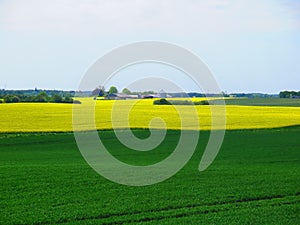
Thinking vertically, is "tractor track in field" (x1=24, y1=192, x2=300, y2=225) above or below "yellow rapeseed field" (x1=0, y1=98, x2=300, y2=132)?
below

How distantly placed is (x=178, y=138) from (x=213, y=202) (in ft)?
62.0

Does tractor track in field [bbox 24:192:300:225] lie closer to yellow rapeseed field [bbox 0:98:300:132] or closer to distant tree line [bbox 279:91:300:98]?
yellow rapeseed field [bbox 0:98:300:132]

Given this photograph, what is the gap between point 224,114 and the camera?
44.5 m

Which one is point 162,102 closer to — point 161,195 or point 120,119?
point 120,119

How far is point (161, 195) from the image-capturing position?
11.6 metres

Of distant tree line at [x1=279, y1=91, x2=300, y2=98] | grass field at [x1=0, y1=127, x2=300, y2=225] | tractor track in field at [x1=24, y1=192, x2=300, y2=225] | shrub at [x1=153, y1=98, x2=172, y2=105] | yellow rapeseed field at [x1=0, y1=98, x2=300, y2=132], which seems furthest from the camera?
distant tree line at [x1=279, y1=91, x2=300, y2=98]

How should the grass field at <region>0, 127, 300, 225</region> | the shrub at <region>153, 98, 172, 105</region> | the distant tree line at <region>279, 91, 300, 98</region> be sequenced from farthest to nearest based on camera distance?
the distant tree line at <region>279, 91, 300, 98</region> < the shrub at <region>153, 98, 172, 105</region> < the grass field at <region>0, 127, 300, 225</region>

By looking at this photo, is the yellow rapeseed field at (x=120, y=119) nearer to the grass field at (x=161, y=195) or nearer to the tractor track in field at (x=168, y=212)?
the grass field at (x=161, y=195)

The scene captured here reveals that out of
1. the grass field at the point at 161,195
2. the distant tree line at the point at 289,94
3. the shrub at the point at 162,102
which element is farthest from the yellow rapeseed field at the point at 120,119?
the distant tree line at the point at 289,94

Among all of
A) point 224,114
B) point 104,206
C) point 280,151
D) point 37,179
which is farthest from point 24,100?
point 104,206

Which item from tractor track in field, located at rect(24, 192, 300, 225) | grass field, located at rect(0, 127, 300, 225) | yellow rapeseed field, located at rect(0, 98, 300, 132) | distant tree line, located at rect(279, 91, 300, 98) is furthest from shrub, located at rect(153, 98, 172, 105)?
distant tree line, located at rect(279, 91, 300, 98)

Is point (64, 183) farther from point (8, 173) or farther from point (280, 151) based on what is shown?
point (280, 151)

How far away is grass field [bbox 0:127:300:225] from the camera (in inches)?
371

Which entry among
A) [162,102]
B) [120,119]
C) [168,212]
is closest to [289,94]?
[162,102]
